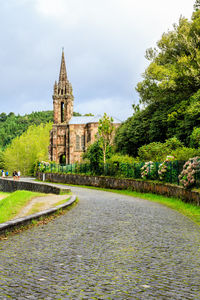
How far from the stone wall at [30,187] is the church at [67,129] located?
28.0 metres

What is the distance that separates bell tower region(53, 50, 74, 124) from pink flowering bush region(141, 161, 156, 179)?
56.9m

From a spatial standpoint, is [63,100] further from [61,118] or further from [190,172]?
[190,172]

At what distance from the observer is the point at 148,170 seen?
2189 cm

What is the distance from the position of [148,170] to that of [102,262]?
55.9ft

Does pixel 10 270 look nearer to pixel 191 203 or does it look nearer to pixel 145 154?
pixel 191 203

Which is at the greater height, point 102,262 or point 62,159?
point 62,159

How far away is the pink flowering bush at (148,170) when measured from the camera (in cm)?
2125

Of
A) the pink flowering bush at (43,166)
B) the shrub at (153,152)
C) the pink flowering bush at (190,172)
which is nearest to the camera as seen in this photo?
the pink flowering bush at (190,172)

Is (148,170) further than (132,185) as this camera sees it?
No

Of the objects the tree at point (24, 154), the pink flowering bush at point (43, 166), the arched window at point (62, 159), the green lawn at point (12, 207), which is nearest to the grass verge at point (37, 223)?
the green lawn at point (12, 207)

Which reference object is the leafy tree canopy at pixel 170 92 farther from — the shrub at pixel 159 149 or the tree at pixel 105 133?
the tree at pixel 105 133

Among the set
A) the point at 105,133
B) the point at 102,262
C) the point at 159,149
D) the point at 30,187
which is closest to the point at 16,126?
the point at 105,133

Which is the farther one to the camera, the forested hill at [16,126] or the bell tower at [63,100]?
the forested hill at [16,126]

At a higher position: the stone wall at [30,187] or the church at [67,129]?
the church at [67,129]
